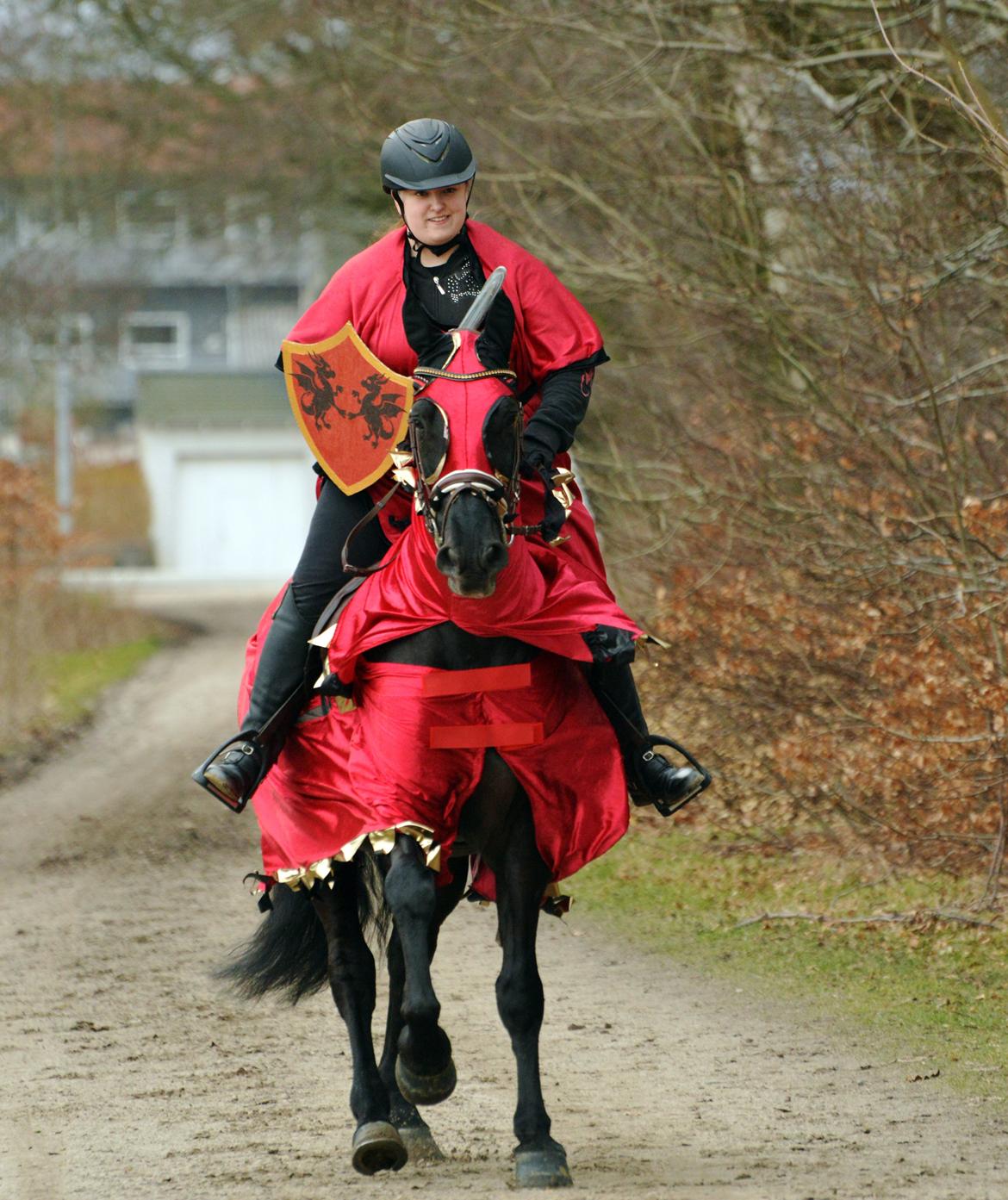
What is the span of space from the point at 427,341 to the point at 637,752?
1.35 metres

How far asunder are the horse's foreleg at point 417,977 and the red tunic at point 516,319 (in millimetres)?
992

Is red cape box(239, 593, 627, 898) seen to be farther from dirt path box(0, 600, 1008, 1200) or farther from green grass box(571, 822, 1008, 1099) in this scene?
green grass box(571, 822, 1008, 1099)

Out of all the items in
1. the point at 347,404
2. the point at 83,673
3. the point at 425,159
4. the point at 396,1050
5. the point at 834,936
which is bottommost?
the point at 834,936

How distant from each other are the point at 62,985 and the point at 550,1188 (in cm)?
341

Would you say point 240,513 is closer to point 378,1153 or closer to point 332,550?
point 332,550

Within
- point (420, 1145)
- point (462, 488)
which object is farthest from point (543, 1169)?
point (462, 488)

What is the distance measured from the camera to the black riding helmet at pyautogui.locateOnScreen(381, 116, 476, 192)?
16.9 ft

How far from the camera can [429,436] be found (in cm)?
473

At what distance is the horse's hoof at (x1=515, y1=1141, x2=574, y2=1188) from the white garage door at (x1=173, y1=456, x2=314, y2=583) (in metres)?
37.1

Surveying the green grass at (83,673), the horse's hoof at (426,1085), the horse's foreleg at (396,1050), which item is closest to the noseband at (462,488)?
the horse's foreleg at (396,1050)

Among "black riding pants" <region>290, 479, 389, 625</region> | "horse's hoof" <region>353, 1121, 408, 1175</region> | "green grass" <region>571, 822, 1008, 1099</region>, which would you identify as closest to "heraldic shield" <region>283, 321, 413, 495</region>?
"black riding pants" <region>290, 479, 389, 625</region>

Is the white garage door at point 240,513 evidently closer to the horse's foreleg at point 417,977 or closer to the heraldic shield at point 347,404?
the heraldic shield at point 347,404

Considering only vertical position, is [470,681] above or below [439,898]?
above

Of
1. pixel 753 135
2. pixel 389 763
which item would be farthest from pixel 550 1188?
pixel 753 135
